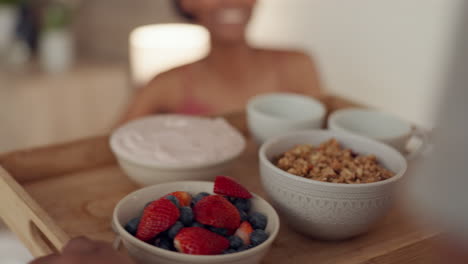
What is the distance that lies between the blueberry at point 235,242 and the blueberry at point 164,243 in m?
0.06

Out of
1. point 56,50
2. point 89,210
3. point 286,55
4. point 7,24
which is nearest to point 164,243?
point 89,210

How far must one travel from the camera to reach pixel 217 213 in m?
0.58

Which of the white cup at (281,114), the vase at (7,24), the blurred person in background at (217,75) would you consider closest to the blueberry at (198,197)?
the white cup at (281,114)

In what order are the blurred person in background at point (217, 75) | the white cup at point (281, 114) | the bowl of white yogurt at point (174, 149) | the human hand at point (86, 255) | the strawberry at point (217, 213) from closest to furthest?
the human hand at point (86, 255) < the strawberry at point (217, 213) < the bowl of white yogurt at point (174, 149) < the white cup at point (281, 114) < the blurred person in background at point (217, 75)

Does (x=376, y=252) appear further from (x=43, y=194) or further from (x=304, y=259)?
(x=43, y=194)

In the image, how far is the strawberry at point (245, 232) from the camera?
0.58 m

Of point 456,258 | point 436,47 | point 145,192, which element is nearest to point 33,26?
point 436,47

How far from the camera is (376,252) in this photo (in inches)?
25.7

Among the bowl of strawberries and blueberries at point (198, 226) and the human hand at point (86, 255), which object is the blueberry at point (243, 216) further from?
the human hand at point (86, 255)

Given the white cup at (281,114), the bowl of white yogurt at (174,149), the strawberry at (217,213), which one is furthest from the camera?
the white cup at (281,114)

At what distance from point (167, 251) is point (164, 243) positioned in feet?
0.11

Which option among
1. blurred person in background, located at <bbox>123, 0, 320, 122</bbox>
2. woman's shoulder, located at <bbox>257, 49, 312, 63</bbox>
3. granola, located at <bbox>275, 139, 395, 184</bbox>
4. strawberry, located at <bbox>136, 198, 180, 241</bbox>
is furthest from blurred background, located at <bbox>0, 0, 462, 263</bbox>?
strawberry, located at <bbox>136, 198, 180, 241</bbox>

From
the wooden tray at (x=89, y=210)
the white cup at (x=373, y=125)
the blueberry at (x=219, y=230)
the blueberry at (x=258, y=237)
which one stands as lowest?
the wooden tray at (x=89, y=210)

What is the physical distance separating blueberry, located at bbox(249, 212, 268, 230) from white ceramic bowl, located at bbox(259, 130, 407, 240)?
0.16 ft
